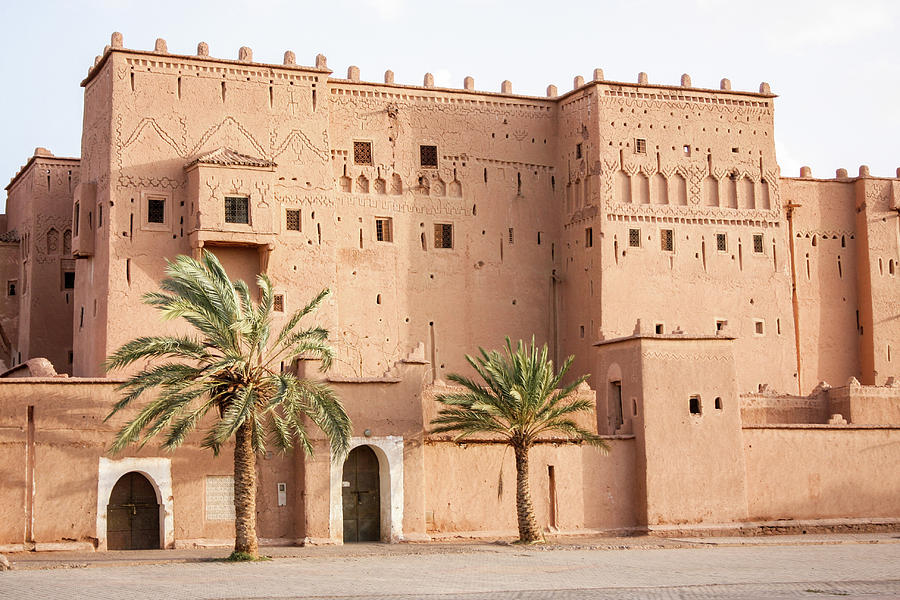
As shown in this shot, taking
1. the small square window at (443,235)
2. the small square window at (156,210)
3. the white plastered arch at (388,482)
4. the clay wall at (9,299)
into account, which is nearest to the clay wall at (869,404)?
the small square window at (443,235)

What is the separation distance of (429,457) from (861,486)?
10.8m

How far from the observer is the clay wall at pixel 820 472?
3266 centimetres

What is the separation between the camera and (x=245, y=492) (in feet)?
84.2

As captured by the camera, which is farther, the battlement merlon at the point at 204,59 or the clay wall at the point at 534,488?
the battlement merlon at the point at 204,59

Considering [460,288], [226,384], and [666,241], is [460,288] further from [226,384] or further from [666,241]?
[226,384]

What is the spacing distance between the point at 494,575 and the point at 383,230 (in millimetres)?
17526

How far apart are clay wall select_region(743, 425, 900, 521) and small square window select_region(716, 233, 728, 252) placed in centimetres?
798

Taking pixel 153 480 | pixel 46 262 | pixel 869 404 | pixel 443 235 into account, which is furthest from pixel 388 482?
pixel 46 262

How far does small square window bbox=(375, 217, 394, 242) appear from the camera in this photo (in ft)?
127

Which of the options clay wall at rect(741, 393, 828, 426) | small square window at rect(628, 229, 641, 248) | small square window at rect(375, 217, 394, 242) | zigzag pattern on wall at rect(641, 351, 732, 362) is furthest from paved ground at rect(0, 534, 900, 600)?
small square window at rect(628, 229, 641, 248)

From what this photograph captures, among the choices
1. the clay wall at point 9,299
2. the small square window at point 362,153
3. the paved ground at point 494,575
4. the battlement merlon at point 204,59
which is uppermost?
the battlement merlon at point 204,59

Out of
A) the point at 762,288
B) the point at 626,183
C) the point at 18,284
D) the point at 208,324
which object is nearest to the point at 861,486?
the point at 762,288

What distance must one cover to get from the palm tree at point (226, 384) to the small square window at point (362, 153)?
12301 mm

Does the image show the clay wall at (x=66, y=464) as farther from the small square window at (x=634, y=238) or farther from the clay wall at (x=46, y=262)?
the small square window at (x=634, y=238)
